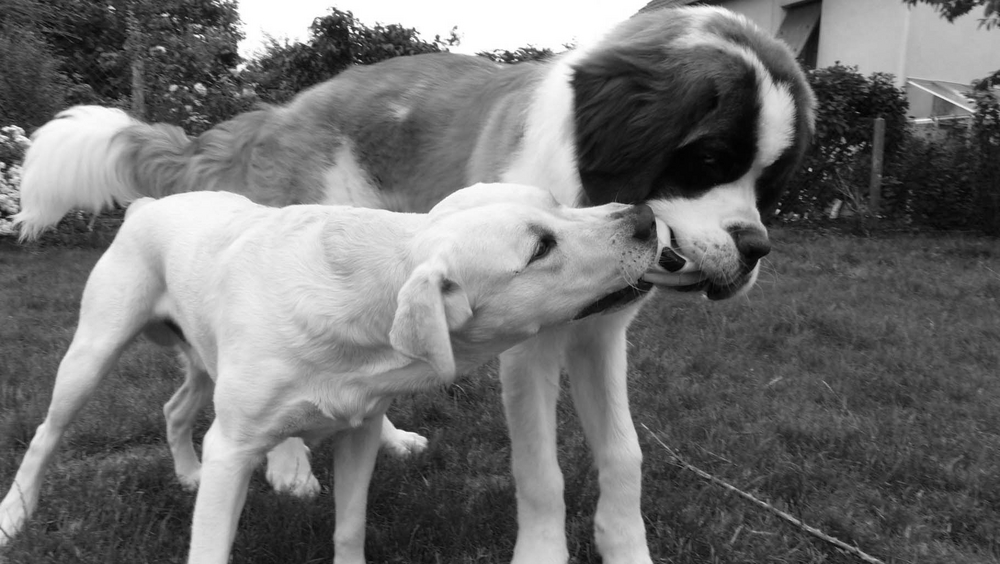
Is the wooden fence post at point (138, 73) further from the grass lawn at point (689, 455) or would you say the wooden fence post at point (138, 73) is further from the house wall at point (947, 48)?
the house wall at point (947, 48)

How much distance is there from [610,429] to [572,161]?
93cm

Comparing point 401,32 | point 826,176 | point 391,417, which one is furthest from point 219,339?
point 826,176

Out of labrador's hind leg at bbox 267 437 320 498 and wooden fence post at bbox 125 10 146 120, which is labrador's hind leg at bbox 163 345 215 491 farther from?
wooden fence post at bbox 125 10 146 120

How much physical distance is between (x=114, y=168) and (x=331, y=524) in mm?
2016

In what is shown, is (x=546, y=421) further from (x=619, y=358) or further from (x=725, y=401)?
(x=725, y=401)

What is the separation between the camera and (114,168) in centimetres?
392

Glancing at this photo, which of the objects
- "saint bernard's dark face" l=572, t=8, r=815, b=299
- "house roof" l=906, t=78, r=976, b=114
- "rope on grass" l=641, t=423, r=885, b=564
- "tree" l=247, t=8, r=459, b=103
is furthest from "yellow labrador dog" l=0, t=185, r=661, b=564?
"house roof" l=906, t=78, r=976, b=114

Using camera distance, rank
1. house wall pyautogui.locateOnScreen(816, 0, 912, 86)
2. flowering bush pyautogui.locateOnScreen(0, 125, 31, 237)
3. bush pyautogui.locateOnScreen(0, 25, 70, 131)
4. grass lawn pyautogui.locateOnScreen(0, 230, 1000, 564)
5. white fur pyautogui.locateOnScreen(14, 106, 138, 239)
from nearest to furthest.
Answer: grass lawn pyautogui.locateOnScreen(0, 230, 1000, 564) → white fur pyautogui.locateOnScreen(14, 106, 138, 239) → flowering bush pyautogui.locateOnScreen(0, 125, 31, 237) → bush pyautogui.locateOnScreen(0, 25, 70, 131) → house wall pyautogui.locateOnScreen(816, 0, 912, 86)

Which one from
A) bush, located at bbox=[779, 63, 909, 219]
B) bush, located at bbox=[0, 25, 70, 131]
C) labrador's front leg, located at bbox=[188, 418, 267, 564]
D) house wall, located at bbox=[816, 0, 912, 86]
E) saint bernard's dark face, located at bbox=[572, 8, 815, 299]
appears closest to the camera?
labrador's front leg, located at bbox=[188, 418, 267, 564]

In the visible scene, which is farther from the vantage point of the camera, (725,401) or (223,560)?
(725,401)

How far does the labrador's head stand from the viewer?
7.09 feet

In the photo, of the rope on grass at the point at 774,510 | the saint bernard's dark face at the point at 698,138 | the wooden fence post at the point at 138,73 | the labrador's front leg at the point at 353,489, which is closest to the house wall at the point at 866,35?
the wooden fence post at the point at 138,73

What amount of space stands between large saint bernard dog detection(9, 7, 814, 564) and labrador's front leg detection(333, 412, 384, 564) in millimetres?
513

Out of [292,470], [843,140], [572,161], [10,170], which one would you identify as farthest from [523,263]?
[843,140]
